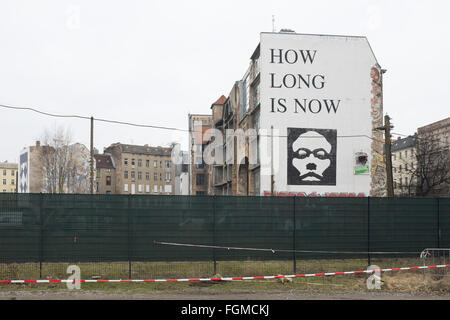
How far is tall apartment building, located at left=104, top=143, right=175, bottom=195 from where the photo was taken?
355 ft

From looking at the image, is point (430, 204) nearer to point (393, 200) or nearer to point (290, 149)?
point (393, 200)

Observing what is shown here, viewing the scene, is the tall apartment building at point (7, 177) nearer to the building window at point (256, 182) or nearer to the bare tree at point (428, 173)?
the building window at point (256, 182)

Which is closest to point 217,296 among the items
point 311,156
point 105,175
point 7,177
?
point 311,156

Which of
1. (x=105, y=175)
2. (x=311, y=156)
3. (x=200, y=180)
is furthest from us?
(x=105, y=175)

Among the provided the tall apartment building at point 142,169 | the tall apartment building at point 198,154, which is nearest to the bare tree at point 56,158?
the tall apartment building at point 198,154

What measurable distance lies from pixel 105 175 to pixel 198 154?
34033 mm

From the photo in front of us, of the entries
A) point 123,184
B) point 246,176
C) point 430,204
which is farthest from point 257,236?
point 123,184

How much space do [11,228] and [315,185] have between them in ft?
74.0

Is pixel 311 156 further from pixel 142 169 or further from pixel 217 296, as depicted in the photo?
pixel 142 169

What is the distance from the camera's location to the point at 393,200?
56.0 ft

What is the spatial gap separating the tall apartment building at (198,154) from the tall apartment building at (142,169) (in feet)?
95.6

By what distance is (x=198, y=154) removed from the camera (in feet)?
273

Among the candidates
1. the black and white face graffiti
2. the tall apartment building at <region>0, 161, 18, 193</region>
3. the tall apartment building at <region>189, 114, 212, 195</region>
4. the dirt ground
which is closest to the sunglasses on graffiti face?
the black and white face graffiti

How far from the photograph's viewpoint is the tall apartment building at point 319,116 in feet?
108
